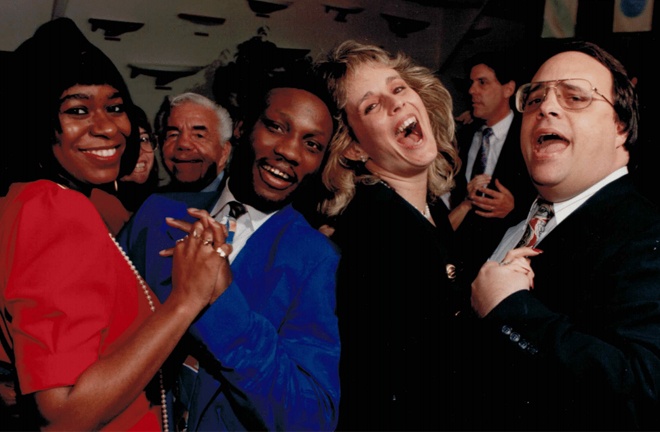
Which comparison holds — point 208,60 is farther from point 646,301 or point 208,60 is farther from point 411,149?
point 646,301

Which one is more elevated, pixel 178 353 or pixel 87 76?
pixel 87 76

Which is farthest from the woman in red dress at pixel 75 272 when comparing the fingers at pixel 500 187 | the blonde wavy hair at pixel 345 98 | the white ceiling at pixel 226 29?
the fingers at pixel 500 187

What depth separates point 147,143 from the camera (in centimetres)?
161

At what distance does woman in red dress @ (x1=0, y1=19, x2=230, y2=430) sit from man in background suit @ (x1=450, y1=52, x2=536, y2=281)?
896 millimetres

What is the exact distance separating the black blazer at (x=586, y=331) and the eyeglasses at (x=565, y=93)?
224 millimetres

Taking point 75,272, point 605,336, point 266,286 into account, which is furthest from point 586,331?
point 75,272

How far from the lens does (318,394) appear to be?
1340mm

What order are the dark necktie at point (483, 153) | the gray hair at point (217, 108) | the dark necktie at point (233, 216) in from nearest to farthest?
the dark necktie at point (233, 216) → the gray hair at point (217, 108) → the dark necktie at point (483, 153)

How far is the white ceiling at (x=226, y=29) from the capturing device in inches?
58.8

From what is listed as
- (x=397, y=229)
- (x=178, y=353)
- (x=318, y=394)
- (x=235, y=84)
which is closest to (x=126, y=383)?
(x=178, y=353)

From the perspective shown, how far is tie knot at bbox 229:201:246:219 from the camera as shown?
1.51 metres

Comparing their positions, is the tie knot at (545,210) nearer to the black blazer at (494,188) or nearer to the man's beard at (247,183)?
the black blazer at (494,188)

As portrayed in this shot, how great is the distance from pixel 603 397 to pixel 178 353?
0.91 metres

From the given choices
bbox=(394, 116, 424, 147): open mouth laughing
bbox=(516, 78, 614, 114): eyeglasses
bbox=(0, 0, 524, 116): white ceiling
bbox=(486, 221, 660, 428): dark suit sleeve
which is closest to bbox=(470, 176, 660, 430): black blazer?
bbox=(486, 221, 660, 428): dark suit sleeve
